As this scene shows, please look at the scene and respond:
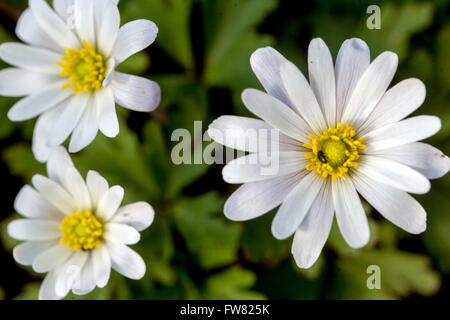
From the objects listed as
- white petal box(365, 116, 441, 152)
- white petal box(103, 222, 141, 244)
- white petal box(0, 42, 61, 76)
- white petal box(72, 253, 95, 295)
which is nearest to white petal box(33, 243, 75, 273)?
white petal box(72, 253, 95, 295)

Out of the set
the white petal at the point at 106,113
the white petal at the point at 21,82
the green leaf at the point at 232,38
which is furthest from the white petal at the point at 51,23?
the green leaf at the point at 232,38

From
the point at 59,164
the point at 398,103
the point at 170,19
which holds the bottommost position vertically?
the point at 398,103

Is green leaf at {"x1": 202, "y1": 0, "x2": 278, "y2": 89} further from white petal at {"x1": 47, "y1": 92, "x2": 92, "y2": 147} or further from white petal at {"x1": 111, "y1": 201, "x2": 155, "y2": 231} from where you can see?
white petal at {"x1": 111, "y1": 201, "x2": 155, "y2": 231}

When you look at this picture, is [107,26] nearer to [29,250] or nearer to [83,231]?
[83,231]

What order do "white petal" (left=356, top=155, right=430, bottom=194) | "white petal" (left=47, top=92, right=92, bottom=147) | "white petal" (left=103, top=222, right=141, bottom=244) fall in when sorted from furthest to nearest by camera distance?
1. "white petal" (left=47, top=92, right=92, bottom=147)
2. "white petal" (left=103, top=222, right=141, bottom=244)
3. "white petal" (left=356, top=155, right=430, bottom=194)

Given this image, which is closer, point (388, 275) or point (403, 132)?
point (403, 132)

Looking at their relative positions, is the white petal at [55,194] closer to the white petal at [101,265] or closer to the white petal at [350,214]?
the white petal at [101,265]

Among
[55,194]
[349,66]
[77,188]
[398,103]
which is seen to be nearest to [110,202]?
[77,188]
